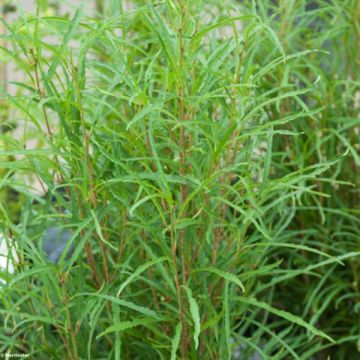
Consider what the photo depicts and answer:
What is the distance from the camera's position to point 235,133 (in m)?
0.96

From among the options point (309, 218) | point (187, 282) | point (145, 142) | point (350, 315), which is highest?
point (145, 142)

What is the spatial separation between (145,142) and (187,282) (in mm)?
166

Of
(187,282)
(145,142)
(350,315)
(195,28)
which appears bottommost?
(350,315)

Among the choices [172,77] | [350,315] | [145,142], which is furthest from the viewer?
[350,315]

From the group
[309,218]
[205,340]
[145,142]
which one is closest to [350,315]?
[309,218]

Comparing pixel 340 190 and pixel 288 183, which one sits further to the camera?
pixel 340 190

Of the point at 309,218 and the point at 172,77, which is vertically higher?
the point at 172,77

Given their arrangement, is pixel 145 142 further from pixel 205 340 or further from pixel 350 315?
pixel 350 315

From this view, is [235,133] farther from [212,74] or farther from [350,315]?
[350,315]

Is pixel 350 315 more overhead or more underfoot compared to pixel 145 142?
more underfoot

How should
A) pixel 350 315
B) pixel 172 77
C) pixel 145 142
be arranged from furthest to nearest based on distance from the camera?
pixel 350 315, pixel 145 142, pixel 172 77

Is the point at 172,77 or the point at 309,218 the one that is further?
the point at 309,218

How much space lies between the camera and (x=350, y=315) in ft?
4.62

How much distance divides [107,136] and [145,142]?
58mm
